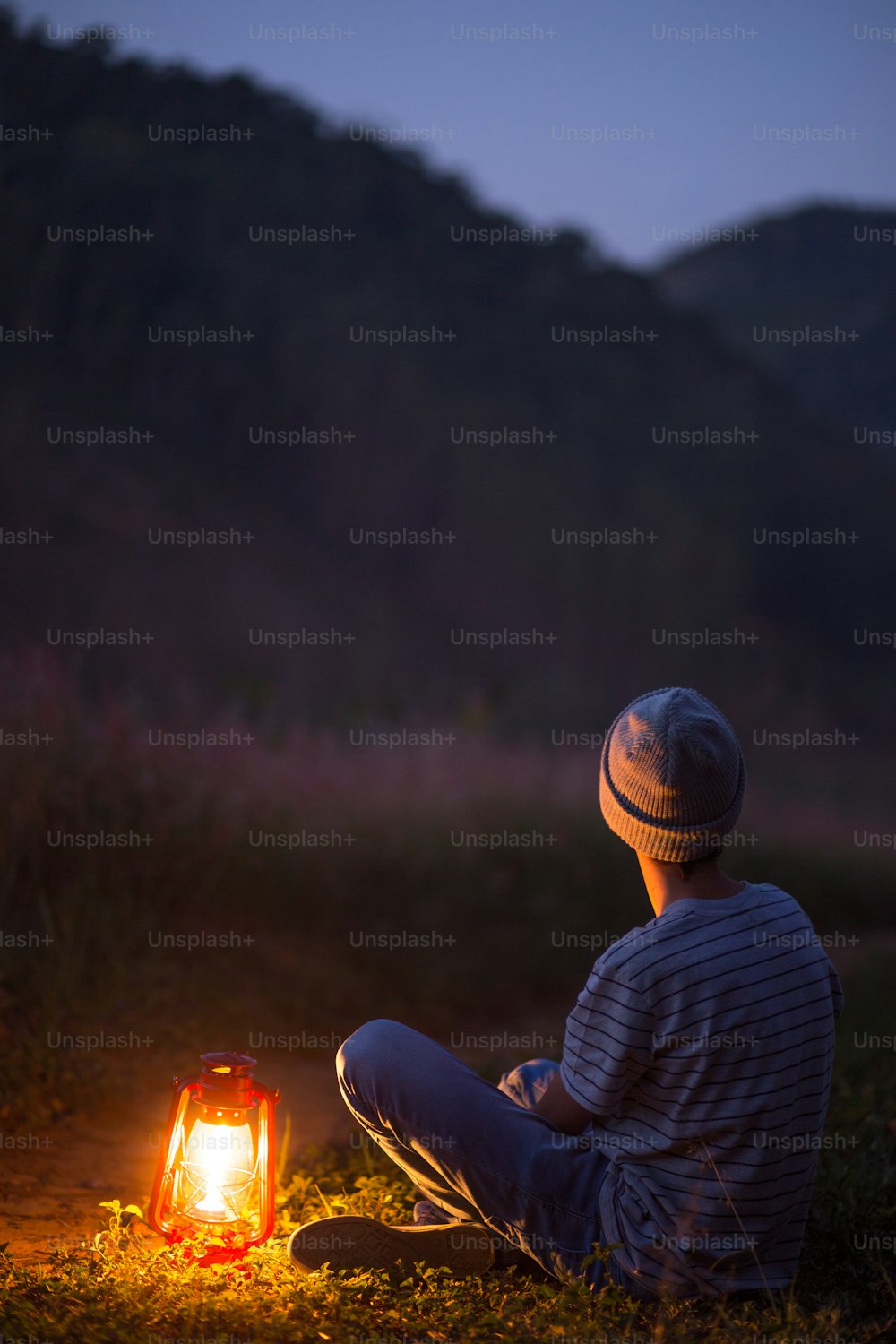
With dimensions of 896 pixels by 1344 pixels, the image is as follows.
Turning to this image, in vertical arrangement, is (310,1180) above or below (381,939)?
below

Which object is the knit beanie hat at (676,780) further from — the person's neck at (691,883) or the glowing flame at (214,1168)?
the glowing flame at (214,1168)

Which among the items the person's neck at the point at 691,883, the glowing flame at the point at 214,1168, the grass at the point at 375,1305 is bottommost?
the grass at the point at 375,1305

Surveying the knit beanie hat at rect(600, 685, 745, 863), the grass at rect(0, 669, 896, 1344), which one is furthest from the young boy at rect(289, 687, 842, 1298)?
the grass at rect(0, 669, 896, 1344)

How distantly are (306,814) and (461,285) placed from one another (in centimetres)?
2248

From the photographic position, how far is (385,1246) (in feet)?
8.54

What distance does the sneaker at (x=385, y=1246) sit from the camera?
255cm

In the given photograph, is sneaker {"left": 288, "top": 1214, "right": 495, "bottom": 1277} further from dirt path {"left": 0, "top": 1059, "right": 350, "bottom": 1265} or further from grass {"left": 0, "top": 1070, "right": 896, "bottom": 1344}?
dirt path {"left": 0, "top": 1059, "right": 350, "bottom": 1265}

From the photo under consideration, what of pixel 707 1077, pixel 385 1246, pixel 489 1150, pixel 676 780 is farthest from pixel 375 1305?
pixel 676 780

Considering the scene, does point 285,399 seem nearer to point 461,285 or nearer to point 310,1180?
point 461,285

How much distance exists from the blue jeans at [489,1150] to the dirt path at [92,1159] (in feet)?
3.45

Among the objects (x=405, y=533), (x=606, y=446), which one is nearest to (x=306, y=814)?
(x=405, y=533)

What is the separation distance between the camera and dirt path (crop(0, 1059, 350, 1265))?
3.16 meters

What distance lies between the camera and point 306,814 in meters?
6.68

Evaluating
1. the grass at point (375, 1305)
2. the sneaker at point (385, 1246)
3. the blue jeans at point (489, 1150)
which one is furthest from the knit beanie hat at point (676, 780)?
the sneaker at point (385, 1246)
